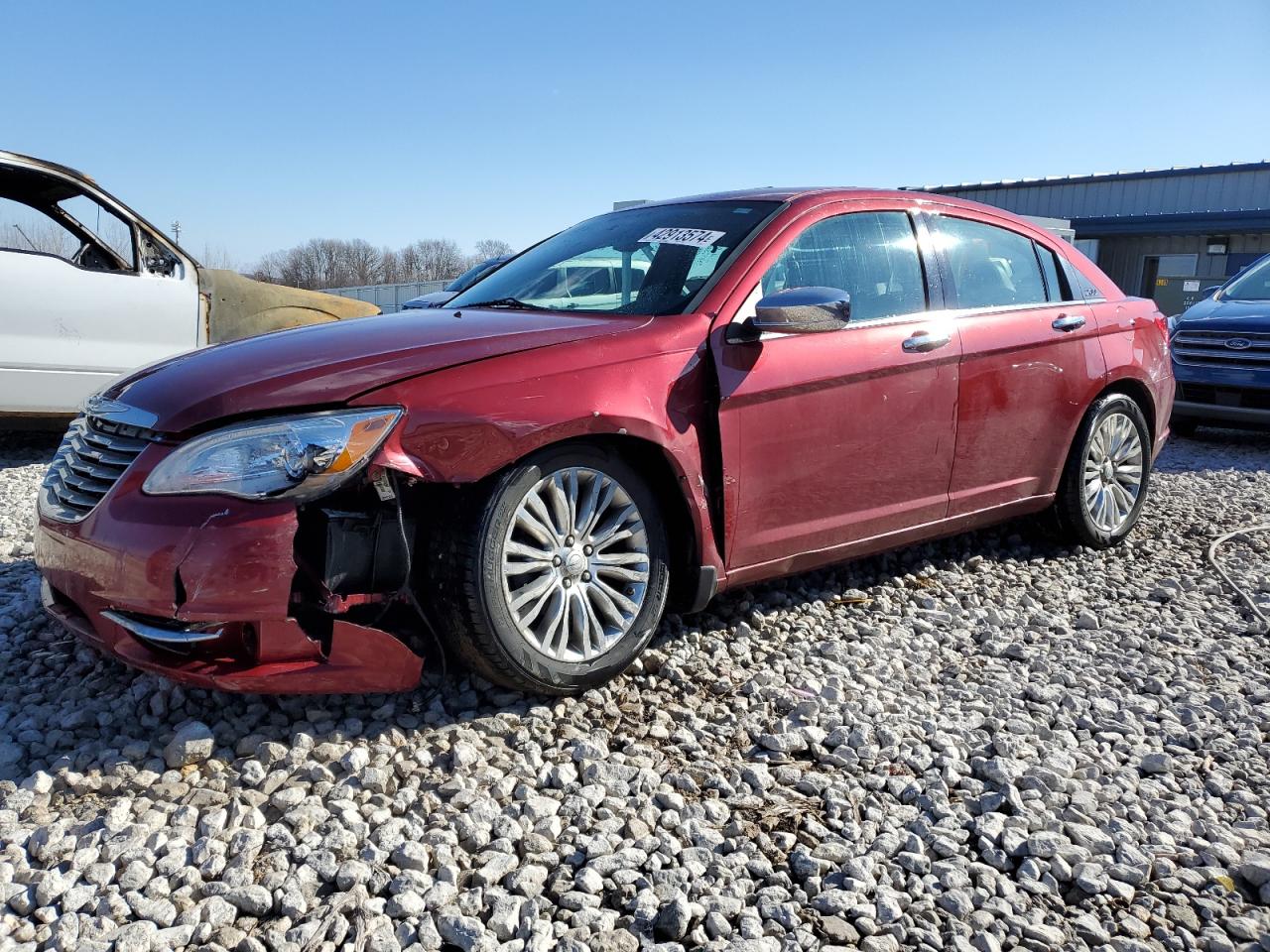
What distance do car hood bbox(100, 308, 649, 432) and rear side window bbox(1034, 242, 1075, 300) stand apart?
233 centimetres

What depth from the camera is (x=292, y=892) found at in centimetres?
218

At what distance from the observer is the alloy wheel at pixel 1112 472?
4.81 meters

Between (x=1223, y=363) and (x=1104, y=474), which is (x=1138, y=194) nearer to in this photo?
(x=1223, y=363)

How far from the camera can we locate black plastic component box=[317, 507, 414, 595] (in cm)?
274

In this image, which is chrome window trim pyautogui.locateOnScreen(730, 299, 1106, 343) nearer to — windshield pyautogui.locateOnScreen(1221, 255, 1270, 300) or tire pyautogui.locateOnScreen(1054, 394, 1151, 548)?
tire pyautogui.locateOnScreen(1054, 394, 1151, 548)

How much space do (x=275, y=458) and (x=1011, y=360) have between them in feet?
9.93

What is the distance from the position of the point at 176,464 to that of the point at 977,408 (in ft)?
9.85

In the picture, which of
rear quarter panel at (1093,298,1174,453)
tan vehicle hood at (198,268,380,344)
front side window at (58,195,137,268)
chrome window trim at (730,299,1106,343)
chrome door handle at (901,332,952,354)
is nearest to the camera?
chrome window trim at (730,299,1106,343)

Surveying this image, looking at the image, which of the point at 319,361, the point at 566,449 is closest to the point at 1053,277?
the point at 566,449

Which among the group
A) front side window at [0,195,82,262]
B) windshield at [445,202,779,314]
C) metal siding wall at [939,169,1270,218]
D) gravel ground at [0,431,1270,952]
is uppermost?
metal siding wall at [939,169,1270,218]

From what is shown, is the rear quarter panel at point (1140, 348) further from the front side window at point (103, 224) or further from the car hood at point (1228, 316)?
the front side window at point (103, 224)

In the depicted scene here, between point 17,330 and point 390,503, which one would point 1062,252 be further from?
point 17,330

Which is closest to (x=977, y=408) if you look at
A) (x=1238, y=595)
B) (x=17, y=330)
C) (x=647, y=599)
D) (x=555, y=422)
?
(x=1238, y=595)

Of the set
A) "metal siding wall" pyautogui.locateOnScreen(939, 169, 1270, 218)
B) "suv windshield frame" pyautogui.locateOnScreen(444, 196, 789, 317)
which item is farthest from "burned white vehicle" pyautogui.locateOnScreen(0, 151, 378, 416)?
"metal siding wall" pyautogui.locateOnScreen(939, 169, 1270, 218)
